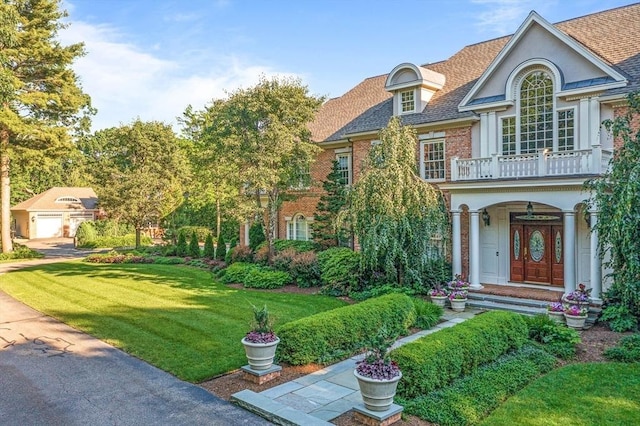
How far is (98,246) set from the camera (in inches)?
1480

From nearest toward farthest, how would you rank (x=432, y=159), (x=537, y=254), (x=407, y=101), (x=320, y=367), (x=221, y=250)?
(x=320, y=367) < (x=537, y=254) < (x=432, y=159) < (x=407, y=101) < (x=221, y=250)

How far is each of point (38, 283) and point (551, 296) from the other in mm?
20160

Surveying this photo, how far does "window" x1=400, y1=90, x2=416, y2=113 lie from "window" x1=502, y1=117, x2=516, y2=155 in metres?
4.14

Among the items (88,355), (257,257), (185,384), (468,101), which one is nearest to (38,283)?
(257,257)

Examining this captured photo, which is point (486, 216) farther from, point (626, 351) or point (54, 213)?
point (54, 213)

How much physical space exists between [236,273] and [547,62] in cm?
1424

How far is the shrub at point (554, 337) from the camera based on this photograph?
31.2ft

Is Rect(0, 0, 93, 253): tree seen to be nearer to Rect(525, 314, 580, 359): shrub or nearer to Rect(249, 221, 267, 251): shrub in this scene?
Rect(249, 221, 267, 251): shrub

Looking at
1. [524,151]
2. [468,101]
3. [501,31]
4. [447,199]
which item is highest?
[501,31]

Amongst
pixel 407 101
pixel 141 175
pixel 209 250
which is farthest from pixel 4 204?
pixel 407 101

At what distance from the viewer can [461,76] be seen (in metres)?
19.6

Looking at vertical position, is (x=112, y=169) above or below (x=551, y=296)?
above

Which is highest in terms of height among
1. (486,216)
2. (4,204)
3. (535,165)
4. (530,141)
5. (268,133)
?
(268,133)

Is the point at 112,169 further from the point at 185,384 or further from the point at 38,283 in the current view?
the point at 185,384
